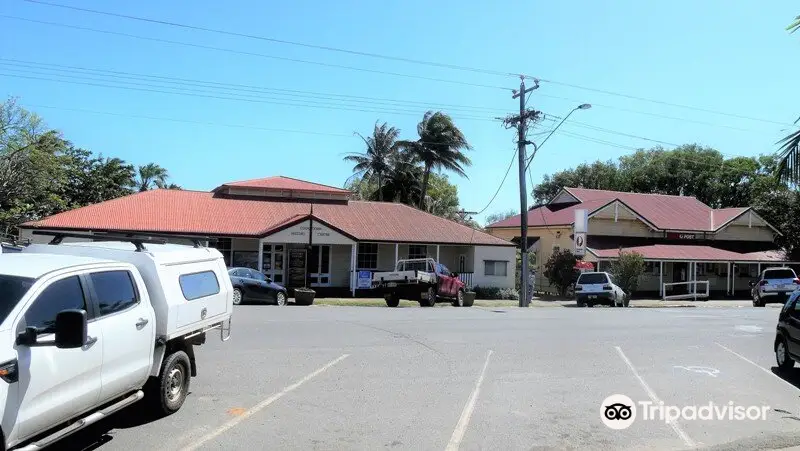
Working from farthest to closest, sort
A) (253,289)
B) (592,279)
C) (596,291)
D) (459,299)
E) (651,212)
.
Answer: (651,212) < (592,279) < (596,291) < (459,299) < (253,289)

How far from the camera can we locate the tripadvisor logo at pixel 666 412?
7.66 metres

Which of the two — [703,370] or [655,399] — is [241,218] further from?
[655,399]

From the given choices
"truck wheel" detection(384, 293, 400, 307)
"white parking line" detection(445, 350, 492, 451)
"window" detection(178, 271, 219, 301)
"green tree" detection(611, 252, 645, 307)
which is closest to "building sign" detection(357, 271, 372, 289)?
"truck wheel" detection(384, 293, 400, 307)

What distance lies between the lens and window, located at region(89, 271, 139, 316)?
579cm

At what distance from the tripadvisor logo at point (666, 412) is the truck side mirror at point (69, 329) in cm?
564

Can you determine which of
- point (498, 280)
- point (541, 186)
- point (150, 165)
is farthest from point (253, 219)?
point (541, 186)

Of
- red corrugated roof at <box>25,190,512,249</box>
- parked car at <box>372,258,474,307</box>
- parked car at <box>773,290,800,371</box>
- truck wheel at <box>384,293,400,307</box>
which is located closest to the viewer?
parked car at <box>773,290,800,371</box>

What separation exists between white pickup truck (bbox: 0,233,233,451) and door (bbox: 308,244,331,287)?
82.5 feet

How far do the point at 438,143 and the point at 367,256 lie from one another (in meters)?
17.9

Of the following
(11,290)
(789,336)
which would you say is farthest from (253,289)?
(11,290)

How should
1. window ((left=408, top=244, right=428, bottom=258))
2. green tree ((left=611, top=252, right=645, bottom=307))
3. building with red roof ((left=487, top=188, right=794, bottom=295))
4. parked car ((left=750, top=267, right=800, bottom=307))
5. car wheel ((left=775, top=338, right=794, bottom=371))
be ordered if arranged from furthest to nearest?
building with red roof ((left=487, top=188, right=794, bottom=295))
window ((left=408, top=244, right=428, bottom=258))
green tree ((left=611, top=252, right=645, bottom=307))
parked car ((left=750, top=267, right=800, bottom=307))
car wheel ((left=775, top=338, right=794, bottom=371))

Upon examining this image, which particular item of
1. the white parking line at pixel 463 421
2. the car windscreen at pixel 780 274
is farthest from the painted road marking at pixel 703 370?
the car windscreen at pixel 780 274

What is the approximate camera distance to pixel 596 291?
98.7 ft

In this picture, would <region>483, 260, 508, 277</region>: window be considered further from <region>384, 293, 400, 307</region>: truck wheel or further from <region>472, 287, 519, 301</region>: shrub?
<region>384, 293, 400, 307</region>: truck wheel
